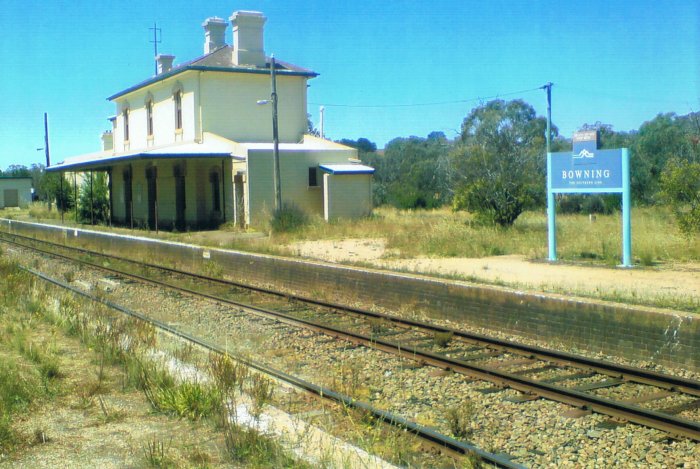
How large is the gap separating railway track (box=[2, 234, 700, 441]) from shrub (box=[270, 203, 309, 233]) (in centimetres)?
1432

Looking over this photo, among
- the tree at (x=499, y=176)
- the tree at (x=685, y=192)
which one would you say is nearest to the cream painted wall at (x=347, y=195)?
the tree at (x=499, y=176)

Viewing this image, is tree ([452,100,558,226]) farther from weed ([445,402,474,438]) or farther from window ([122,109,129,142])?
window ([122,109,129,142])

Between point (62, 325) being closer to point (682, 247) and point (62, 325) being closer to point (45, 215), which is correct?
point (682, 247)

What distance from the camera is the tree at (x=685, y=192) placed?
1745 centimetres

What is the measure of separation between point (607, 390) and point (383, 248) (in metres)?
14.8

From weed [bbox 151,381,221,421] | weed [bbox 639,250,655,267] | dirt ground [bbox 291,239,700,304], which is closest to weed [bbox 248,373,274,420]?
weed [bbox 151,381,221,421]

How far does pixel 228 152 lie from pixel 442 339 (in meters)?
23.9

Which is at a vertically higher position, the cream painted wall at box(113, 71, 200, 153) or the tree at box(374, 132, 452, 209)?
the cream painted wall at box(113, 71, 200, 153)

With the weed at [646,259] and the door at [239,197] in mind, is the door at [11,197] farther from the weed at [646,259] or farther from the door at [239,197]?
the weed at [646,259]

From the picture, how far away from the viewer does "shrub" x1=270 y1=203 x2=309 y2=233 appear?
94.6 ft

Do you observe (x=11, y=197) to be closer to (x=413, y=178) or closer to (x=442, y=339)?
(x=413, y=178)

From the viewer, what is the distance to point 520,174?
27891 mm

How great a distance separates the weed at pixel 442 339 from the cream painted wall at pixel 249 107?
28.1 m

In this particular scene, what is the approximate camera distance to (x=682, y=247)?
18.0 meters
